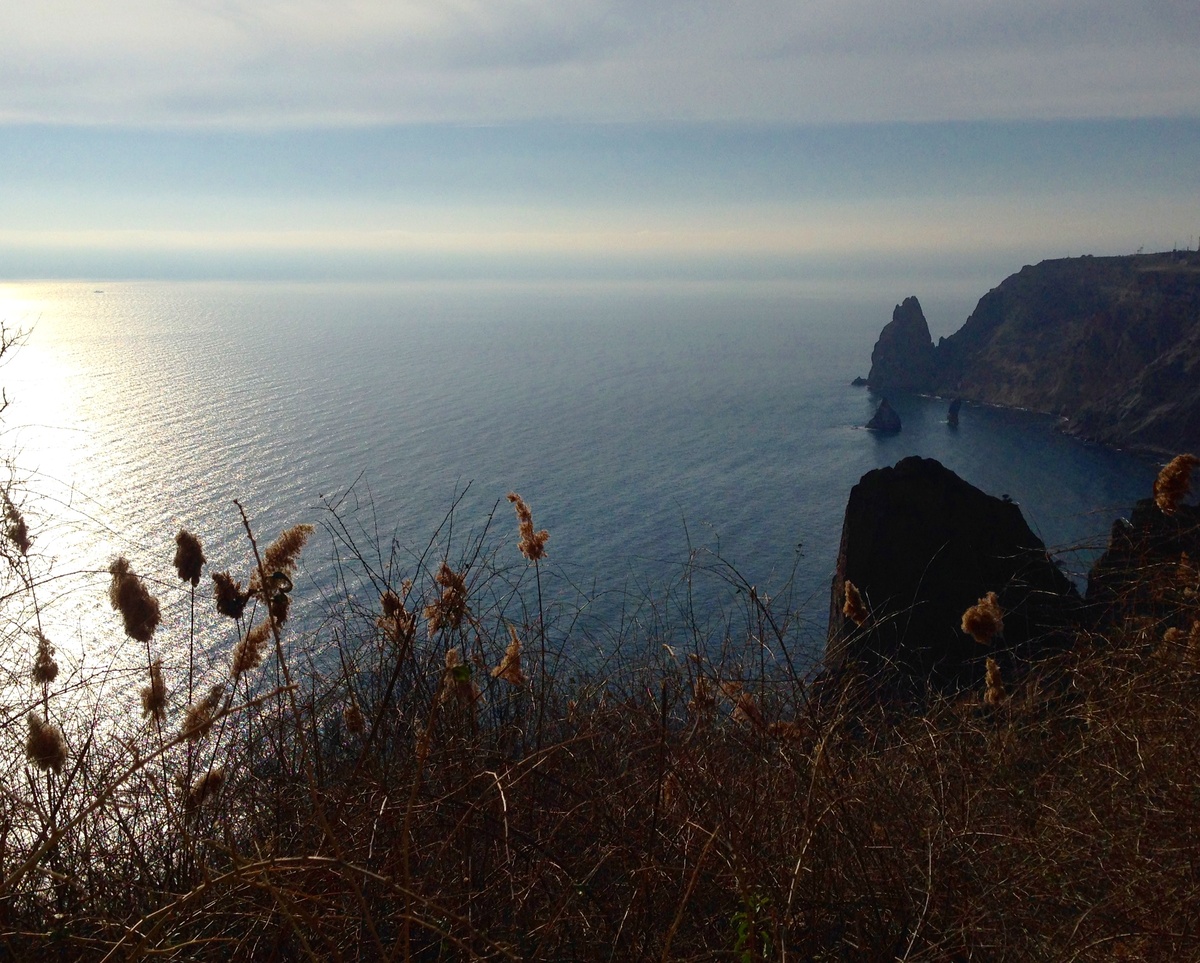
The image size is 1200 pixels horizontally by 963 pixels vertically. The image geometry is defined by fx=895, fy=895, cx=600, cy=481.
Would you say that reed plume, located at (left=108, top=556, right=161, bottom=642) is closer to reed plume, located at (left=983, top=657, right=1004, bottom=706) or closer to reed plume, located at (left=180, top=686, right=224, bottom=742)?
reed plume, located at (left=180, top=686, right=224, bottom=742)

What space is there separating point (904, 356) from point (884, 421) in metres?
37.2

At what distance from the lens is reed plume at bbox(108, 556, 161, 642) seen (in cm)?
295

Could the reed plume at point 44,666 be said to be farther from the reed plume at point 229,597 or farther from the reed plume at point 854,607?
the reed plume at point 854,607

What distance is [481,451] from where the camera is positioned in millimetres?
58469

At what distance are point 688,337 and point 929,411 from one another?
2398 inches

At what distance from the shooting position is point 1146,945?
2408 millimetres

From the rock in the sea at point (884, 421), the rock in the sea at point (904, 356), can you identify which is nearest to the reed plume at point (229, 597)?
the rock in the sea at point (884, 421)

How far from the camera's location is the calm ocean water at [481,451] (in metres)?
38.1

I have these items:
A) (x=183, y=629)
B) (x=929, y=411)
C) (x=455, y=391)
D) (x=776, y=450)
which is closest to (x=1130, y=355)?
(x=929, y=411)

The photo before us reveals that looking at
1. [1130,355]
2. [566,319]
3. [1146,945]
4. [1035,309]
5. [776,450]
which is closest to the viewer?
[1146,945]

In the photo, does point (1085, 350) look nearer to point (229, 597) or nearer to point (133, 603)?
point (229, 597)

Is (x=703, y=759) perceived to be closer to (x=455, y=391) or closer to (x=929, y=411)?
(x=455, y=391)

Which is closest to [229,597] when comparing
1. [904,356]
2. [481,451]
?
[481,451]

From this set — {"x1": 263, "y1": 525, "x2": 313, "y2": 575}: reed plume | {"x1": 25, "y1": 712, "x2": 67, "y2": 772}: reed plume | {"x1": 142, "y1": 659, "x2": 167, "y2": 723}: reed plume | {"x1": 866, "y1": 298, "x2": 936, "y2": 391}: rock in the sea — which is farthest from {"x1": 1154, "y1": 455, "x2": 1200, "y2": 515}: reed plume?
{"x1": 866, "y1": 298, "x2": 936, "y2": 391}: rock in the sea
